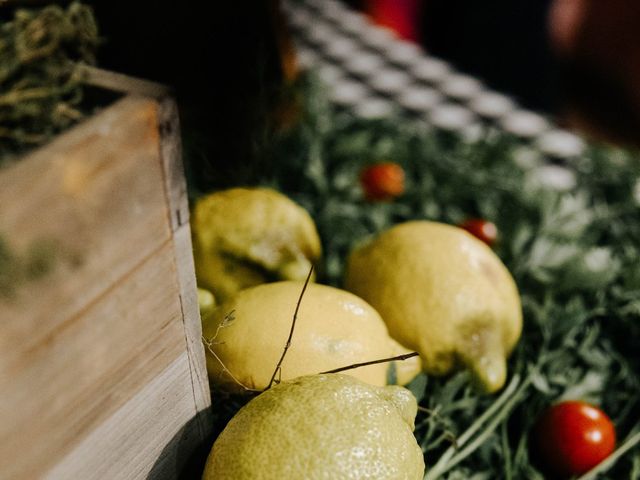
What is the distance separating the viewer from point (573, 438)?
599 millimetres

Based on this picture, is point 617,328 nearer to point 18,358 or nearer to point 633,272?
point 633,272

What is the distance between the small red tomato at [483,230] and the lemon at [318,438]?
0.43 metres

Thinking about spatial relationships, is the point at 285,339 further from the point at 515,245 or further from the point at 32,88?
the point at 515,245

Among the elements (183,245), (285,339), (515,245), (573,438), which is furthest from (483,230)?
(183,245)

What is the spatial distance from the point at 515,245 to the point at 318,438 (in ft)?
1.71

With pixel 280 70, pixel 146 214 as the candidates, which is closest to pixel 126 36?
→ pixel 280 70

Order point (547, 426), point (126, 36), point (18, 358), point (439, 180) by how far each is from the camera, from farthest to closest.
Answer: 1. point (439, 180)
2. point (126, 36)
3. point (547, 426)
4. point (18, 358)

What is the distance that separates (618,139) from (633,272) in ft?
3.53

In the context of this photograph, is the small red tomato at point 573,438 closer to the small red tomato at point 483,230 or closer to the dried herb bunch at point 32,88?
the small red tomato at point 483,230

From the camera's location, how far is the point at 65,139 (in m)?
0.29

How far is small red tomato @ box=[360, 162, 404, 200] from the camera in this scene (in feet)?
3.11

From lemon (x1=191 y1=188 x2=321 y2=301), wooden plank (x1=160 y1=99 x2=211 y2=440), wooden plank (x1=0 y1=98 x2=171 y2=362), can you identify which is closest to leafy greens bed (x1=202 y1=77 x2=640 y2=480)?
lemon (x1=191 y1=188 x2=321 y2=301)

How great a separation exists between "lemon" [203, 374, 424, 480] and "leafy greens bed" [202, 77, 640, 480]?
0.43 ft

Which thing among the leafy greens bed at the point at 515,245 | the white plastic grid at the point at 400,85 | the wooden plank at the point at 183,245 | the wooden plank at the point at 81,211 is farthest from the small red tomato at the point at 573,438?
the white plastic grid at the point at 400,85
